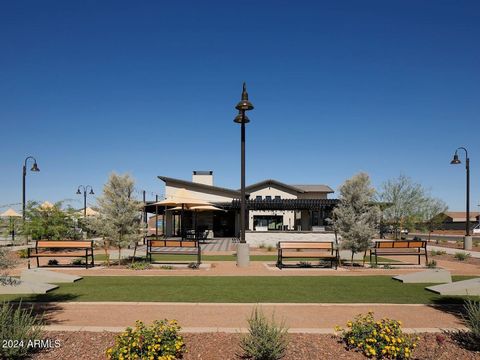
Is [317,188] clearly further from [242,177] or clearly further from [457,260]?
[242,177]

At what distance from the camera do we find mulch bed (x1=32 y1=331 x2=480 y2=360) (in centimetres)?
458

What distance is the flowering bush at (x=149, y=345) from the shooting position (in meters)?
4.27

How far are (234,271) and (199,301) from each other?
4.38m

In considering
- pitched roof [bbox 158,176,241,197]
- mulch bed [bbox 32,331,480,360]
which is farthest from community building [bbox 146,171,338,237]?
mulch bed [bbox 32,331,480,360]

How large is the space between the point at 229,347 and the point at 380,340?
2005mm

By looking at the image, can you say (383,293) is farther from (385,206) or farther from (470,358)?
(385,206)

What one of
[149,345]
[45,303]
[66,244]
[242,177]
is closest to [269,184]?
[242,177]

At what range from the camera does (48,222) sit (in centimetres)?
1898

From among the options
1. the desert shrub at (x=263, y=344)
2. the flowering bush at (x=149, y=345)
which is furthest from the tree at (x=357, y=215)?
the flowering bush at (x=149, y=345)


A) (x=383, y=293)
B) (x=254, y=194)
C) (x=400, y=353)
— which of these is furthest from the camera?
(x=254, y=194)

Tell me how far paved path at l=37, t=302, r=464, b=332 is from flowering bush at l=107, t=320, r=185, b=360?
78 cm

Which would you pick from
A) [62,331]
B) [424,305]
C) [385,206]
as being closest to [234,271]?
[424,305]

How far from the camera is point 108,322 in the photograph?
587 cm

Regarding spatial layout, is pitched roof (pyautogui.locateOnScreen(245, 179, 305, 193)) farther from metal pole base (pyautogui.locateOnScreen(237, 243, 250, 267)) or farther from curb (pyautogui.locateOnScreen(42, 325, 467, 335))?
curb (pyautogui.locateOnScreen(42, 325, 467, 335))
